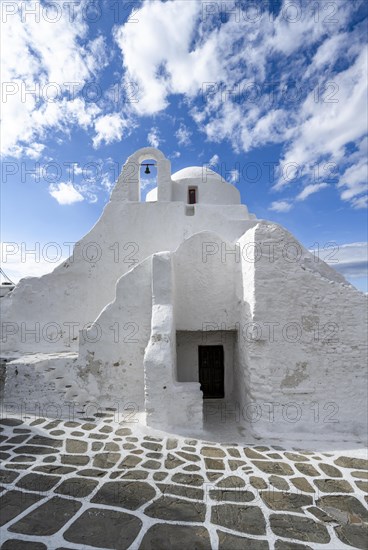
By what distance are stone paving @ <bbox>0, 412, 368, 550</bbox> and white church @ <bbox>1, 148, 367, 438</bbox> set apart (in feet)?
3.25

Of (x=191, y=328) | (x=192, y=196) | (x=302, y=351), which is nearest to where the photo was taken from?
(x=302, y=351)

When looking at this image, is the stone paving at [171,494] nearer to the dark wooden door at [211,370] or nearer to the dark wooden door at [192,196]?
the dark wooden door at [211,370]

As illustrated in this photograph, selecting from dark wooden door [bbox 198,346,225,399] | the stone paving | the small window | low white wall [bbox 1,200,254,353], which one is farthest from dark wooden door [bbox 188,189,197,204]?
the stone paving

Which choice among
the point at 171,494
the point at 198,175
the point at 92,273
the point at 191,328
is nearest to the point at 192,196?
the point at 198,175

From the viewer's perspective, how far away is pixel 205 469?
15.9 feet

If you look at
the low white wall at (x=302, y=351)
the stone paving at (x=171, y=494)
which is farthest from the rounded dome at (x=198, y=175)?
the stone paving at (x=171, y=494)

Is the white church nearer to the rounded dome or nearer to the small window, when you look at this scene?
the small window

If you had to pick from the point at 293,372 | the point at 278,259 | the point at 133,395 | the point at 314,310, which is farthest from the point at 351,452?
the point at 133,395

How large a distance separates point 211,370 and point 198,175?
7494mm

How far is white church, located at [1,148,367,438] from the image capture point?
21.0ft

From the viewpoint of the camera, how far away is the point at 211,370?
9266 mm

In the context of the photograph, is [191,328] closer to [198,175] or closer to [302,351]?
[302,351]

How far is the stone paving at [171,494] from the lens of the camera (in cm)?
335

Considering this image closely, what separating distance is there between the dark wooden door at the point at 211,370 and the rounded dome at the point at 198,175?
21.8 feet
